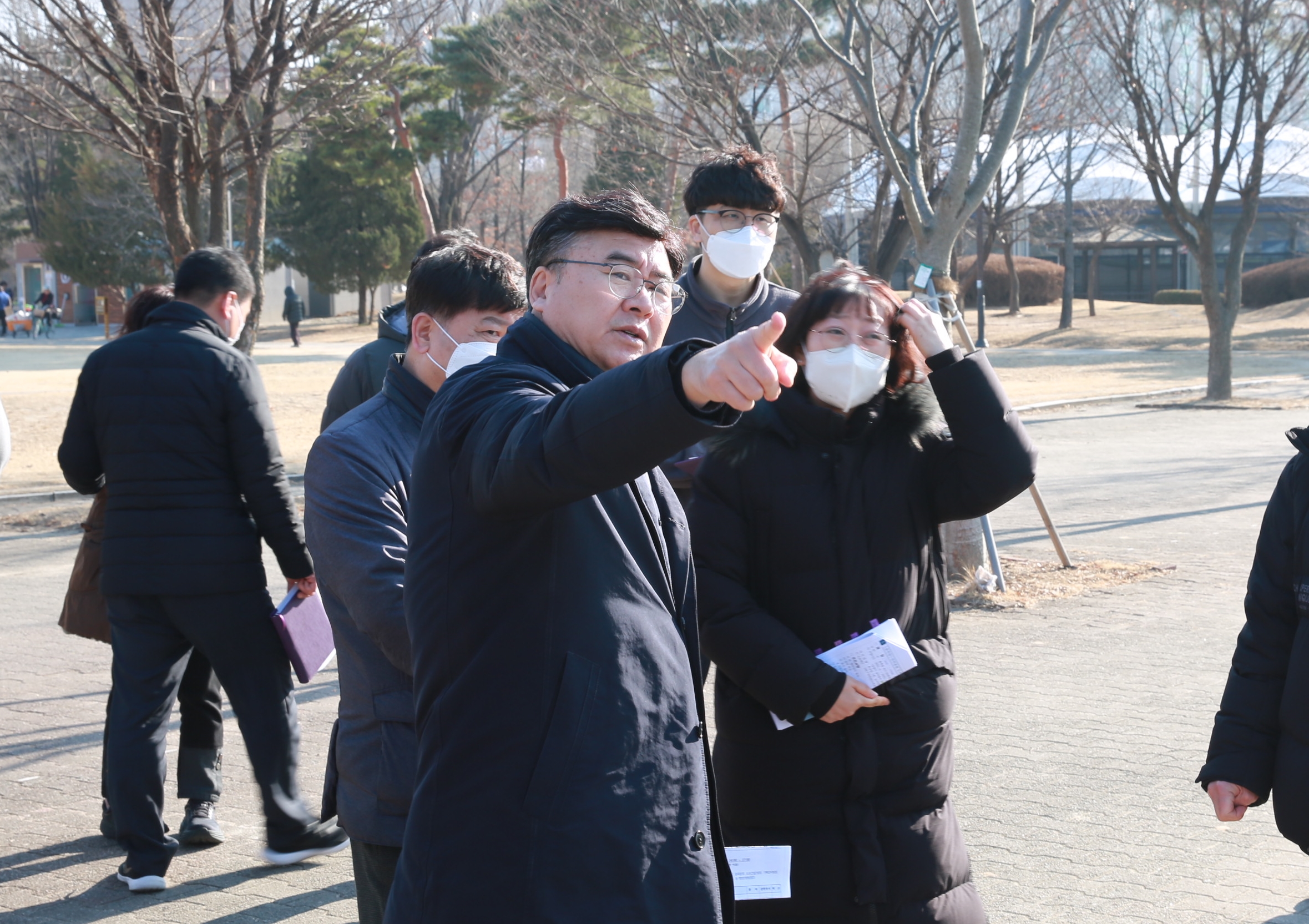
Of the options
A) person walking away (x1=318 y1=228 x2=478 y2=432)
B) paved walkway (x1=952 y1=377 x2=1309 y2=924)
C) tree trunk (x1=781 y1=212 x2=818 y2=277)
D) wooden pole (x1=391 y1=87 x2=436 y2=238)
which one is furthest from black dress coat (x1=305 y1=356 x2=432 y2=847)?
wooden pole (x1=391 y1=87 x2=436 y2=238)

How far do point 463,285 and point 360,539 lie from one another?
0.63 meters

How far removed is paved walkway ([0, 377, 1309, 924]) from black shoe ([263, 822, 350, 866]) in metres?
0.04

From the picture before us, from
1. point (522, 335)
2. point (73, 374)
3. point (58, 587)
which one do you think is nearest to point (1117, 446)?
point (58, 587)

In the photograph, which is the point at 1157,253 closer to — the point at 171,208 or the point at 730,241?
the point at 171,208

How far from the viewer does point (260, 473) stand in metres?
4.47

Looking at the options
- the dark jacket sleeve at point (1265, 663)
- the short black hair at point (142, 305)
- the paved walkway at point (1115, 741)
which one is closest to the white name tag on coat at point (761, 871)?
the dark jacket sleeve at point (1265, 663)

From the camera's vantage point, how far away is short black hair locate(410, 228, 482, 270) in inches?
139

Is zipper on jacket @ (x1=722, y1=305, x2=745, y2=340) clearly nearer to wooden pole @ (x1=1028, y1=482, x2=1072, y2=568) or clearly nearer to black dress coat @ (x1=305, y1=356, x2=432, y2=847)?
black dress coat @ (x1=305, y1=356, x2=432, y2=847)

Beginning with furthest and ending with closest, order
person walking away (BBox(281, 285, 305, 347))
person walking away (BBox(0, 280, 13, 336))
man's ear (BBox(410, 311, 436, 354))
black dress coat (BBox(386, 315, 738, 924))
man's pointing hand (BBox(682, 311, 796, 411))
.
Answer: person walking away (BBox(0, 280, 13, 336)) → person walking away (BBox(281, 285, 305, 347)) → man's ear (BBox(410, 311, 436, 354)) → black dress coat (BBox(386, 315, 738, 924)) → man's pointing hand (BBox(682, 311, 796, 411))

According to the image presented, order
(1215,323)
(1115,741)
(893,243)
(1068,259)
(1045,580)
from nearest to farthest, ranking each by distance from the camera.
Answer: (1115,741) < (1045,580) < (893,243) < (1215,323) < (1068,259)

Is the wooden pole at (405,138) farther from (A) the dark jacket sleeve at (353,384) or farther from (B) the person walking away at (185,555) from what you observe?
(B) the person walking away at (185,555)

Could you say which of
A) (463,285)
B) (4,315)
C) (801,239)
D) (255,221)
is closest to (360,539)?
(463,285)

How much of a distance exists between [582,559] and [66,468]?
11.4 ft

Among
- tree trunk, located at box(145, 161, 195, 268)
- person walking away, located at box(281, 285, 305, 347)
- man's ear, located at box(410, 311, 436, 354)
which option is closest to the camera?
man's ear, located at box(410, 311, 436, 354)
